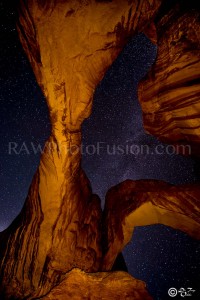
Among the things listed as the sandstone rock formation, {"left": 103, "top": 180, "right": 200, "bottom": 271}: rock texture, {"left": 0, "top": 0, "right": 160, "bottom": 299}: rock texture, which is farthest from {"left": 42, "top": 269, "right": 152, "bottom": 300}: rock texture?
{"left": 103, "top": 180, "right": 200, "bottom": 271}: rock texture

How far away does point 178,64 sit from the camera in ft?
11.3

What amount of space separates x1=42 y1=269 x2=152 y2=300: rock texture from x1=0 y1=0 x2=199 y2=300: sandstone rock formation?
1.03m

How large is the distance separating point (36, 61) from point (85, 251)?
3.24 metres

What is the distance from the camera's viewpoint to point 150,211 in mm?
4145

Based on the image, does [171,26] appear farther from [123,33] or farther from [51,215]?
[51,215]

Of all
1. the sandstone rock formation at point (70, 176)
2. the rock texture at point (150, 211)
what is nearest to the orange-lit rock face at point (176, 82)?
the sandstone rock formation at point (70, 176)

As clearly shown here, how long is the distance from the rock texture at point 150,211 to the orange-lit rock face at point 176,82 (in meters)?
0.90

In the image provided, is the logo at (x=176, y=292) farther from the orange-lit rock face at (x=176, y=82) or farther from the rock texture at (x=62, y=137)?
the orange-lit rock face at (x=176, y=82)

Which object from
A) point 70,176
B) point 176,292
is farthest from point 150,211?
point 176,292

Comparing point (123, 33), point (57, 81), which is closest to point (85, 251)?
point (57, 81)

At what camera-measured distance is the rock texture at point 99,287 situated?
1.96m

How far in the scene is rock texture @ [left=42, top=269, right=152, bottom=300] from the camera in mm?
1959

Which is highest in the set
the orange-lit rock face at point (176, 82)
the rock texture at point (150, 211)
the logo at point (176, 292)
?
the orange-lit rock face at point (176, 82)

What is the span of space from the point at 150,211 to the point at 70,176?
1.60m
